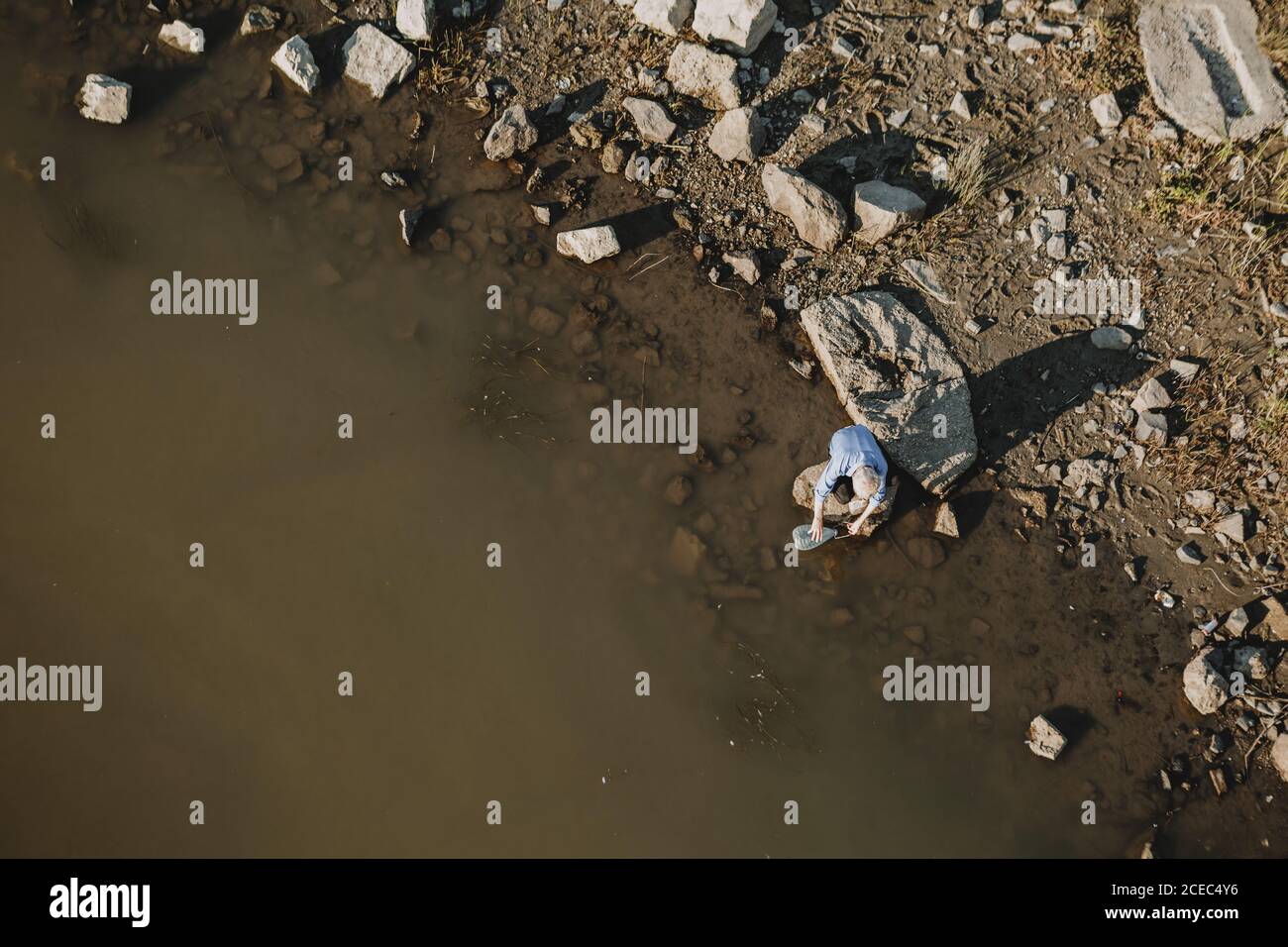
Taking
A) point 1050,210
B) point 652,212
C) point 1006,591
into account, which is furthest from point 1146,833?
point 652,212

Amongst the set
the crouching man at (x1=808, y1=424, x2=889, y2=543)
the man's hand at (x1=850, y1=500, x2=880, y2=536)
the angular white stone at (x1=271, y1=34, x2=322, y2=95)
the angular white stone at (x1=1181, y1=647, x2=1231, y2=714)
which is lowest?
the angular white stone at (x1=1181, y1=647, x2=1231, y2=714)

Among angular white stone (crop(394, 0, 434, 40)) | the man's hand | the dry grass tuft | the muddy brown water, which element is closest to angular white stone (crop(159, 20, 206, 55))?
the muddy brown water

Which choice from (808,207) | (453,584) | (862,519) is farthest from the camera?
(808,207)

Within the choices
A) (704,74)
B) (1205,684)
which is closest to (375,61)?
(704,74)

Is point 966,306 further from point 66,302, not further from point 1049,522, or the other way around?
point 66,302

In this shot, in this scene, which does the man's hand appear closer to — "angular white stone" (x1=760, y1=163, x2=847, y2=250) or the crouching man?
the crouching man

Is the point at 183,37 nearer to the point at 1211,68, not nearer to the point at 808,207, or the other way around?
the point at 808,207
